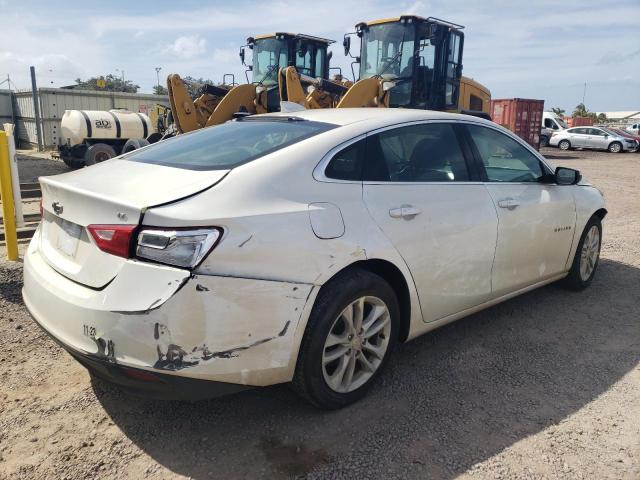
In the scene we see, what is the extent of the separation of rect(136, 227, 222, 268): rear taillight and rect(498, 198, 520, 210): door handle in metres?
2.24

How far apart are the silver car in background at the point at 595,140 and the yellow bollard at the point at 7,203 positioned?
1155 inches

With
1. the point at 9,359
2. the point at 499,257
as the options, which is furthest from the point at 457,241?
the point at 9,359

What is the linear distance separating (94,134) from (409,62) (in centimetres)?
952

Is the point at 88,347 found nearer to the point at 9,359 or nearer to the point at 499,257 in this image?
the point at 9,359

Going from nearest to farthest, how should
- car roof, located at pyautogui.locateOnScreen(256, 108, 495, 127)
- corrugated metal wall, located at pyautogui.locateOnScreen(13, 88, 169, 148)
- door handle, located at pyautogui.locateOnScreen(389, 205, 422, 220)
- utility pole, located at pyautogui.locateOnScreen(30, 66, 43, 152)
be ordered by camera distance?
door handle, located at pyautogui.locateOnScreen(389, 205, 422, 220) → car roof, located at pyautogui.locateOnScreen(256, 108, 495, 127) → utility pole, located at pyautogui.locateOnScreen(30, 66, 43, 152) → corrugated metal wall, located at pyautogui.locateOnScreen(13, 88, 169, 148)

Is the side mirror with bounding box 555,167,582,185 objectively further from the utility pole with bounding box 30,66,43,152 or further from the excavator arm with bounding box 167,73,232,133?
the utility pole with bounding box 30,66,43,152

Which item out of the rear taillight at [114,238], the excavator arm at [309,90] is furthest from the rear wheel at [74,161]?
the rear taillight at [114,238]

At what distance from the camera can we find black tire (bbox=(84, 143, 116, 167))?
15328 millimetres

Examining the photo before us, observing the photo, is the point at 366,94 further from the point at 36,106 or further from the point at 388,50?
the point at 36,106

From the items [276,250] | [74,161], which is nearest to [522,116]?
[74,161]

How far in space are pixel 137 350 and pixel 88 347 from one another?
274 millimetres

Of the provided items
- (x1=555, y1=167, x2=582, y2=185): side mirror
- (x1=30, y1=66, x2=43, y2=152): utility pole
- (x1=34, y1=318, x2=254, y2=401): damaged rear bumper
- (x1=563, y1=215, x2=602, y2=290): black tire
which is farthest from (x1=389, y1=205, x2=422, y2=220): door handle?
(x1=30, y1=66, x2=43, y2=152): utility pole

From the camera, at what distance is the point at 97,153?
15469 mm

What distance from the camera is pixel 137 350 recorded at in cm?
233
